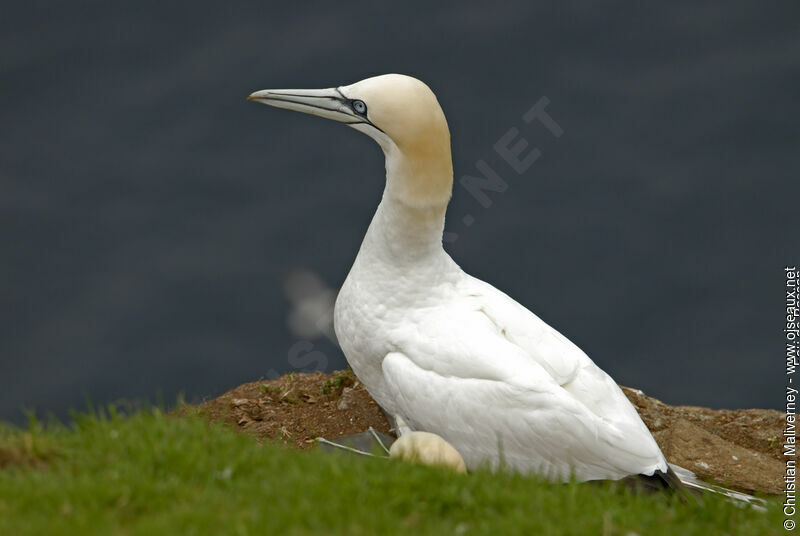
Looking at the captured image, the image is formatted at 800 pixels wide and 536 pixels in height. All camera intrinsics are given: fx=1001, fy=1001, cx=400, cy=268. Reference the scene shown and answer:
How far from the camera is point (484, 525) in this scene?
5176 mm

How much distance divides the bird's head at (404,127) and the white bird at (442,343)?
10 millimetres

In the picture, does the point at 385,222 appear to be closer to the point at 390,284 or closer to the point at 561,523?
the point at 390,284

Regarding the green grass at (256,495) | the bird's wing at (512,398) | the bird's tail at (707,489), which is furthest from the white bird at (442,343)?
the green grass at (256,495)

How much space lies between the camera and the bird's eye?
738cm

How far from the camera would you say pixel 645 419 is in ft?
31.2

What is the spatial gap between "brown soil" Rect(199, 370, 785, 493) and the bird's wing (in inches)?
57.5

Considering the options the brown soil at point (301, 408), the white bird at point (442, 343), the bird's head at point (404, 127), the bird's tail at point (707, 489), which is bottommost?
the brown soil at point (301, 408)

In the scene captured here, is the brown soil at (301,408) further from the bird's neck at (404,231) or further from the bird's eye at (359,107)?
the bird's eye at (359,107)

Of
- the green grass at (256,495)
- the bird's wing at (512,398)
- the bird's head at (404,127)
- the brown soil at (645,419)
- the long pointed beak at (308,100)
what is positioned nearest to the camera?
the green grass at (256,495)

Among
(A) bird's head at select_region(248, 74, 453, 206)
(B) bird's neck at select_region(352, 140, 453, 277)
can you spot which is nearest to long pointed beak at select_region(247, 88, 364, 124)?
(A) bird's head at select_region(248, 74, 453, 206)

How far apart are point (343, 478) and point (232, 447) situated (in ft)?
2.60

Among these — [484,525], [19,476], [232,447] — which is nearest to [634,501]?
[484,525]

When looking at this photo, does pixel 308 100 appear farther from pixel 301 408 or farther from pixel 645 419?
pixel 645 419

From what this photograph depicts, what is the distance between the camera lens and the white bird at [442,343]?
6.93 meters
